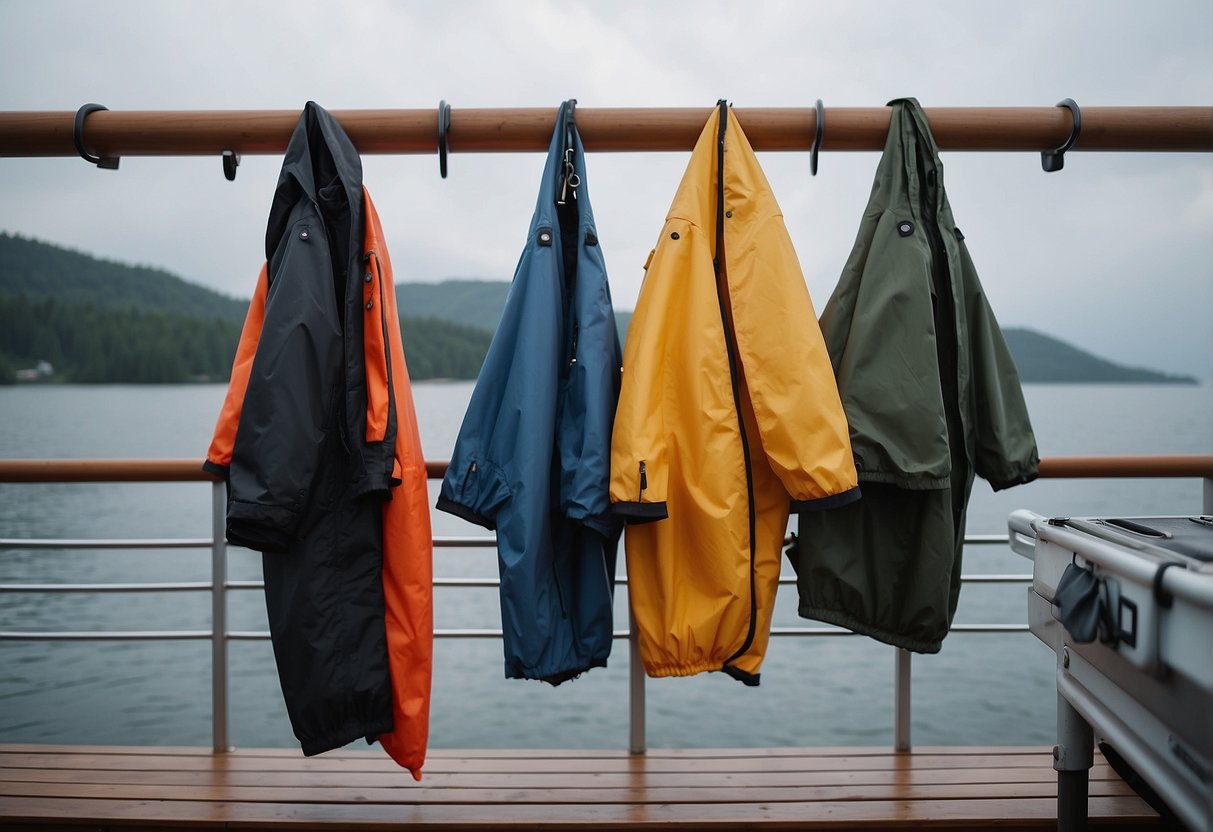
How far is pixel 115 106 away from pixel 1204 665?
2528mm

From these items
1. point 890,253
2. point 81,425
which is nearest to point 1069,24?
point 890,253

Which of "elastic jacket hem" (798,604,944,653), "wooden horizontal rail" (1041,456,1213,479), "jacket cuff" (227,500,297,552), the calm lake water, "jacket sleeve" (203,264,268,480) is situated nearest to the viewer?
"jacket cuff" (227,500,297,552)

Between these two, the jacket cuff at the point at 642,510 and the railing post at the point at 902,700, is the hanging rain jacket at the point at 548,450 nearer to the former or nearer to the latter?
the jacket cuff at the point at 642,510

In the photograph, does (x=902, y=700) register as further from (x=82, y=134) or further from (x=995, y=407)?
(x=82, y=134)

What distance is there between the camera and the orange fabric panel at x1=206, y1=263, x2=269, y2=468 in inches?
59.4

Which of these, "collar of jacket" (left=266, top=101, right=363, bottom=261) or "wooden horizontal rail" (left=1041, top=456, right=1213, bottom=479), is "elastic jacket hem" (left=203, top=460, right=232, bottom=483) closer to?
"collar of jacket" (left=266, top=101, right=363, bottom=261)

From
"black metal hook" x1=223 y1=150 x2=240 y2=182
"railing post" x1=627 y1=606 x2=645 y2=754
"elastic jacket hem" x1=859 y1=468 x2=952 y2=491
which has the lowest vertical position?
"railing post" x1=627 y1=606 x2=645 y2=754

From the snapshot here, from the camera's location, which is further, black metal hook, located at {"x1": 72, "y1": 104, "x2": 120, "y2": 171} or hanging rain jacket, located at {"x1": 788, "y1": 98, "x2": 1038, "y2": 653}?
black metal hook, located at {"x1": 72, "y1": 104, "x2": 120, "y2": 171}

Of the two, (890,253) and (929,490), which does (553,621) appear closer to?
(929,490)

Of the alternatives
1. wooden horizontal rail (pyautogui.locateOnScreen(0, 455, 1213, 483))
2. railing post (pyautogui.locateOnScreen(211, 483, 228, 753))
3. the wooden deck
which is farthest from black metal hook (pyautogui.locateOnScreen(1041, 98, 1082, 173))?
railing post (pyautogui.locateOnScreen(211, 483, 228, 753))

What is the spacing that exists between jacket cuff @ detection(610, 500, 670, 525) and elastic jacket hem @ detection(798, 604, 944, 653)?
17.5 inches

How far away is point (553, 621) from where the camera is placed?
1568 mm

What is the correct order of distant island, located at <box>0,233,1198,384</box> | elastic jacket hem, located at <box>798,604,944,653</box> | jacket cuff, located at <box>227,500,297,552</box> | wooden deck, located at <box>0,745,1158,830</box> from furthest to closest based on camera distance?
distant island, located at <box>0,233,1198,384</box>, wooden deck, located at <box>0,745,1158,830</box>, elastic jacket hem, located at <box>798,604,944,653</box>, jacket cuff, located at <box>227,500,297,552</box>

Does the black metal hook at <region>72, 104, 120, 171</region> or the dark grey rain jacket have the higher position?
the black metal hook at <region>72, 104, 120, 171</region>
